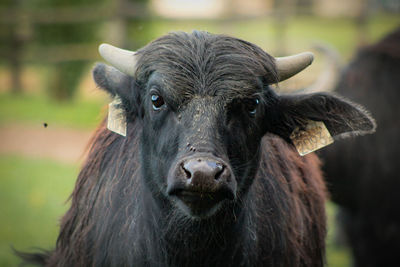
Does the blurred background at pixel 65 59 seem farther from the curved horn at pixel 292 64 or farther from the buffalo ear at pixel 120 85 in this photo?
the curved horn at pixel 292 64

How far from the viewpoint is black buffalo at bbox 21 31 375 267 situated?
3.42 metres

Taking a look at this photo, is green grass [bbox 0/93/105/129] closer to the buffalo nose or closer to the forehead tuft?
the forehead tuft

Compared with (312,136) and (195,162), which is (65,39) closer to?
(312,136)

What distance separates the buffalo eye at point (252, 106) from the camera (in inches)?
144

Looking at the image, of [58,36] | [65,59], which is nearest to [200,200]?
[65,59]

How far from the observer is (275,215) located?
430cm

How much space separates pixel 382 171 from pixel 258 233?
3518 millimetres

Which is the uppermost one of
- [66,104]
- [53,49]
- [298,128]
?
[298,128]

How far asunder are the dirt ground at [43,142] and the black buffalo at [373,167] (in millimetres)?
6875

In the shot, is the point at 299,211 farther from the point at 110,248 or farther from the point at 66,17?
the point at 66,17

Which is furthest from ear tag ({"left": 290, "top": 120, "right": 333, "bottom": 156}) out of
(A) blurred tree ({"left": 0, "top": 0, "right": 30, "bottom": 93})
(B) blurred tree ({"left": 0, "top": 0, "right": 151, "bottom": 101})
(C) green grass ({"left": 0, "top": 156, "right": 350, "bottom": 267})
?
(A) blurred tree ({"left": 0, "top": 0, "right": 30, "bottom": 93})

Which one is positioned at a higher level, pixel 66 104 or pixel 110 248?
pixel 110 248


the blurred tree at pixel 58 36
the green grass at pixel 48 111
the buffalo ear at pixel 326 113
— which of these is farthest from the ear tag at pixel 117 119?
the blurred tree at pixel 58 36

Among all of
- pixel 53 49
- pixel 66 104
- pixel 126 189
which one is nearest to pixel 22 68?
pixel 53 49
